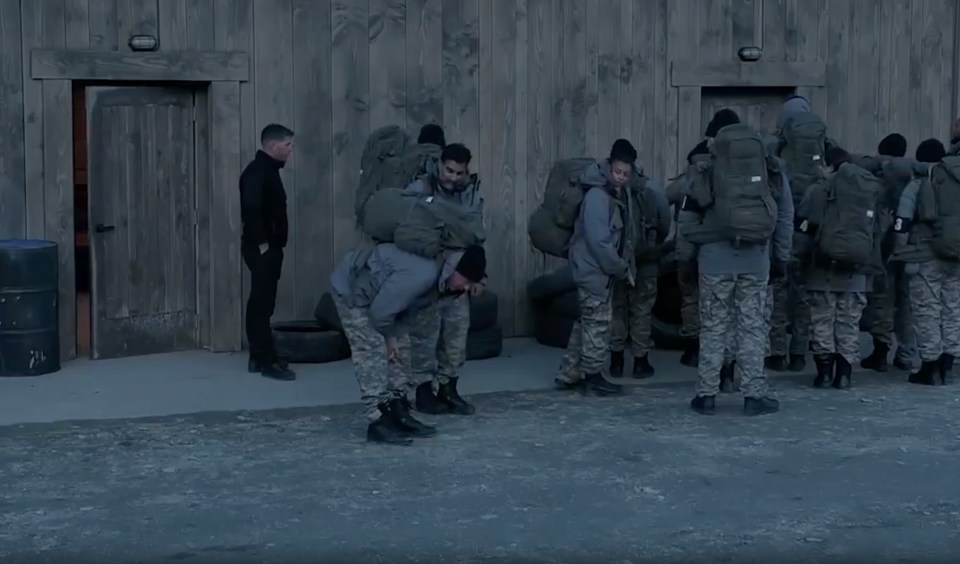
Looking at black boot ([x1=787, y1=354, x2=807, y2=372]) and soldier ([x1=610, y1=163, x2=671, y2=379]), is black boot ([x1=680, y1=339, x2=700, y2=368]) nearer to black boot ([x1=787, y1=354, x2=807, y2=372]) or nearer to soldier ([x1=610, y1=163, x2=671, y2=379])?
soldier ([x1=610, y1=163, x2=671, y2=379])

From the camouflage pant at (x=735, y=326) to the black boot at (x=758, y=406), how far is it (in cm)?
4

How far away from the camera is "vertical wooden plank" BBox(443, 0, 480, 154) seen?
13.1 metres

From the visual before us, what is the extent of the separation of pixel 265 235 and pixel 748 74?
499cm

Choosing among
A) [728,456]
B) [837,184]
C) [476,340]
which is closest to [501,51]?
[476,340]

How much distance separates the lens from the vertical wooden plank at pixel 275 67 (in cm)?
1239

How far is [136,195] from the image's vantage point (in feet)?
39.7

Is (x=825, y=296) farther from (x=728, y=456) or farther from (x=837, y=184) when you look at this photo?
(x=728, y=456)

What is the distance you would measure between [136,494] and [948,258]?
616 centimetres

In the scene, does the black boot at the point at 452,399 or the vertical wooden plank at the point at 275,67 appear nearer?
the black boot at the point at 452,399

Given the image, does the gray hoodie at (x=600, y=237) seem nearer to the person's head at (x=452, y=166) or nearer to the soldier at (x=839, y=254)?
the person's head at (x=452, y=166)

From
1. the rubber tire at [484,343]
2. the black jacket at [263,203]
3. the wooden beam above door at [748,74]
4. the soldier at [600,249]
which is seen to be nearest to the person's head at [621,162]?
the soldier at [600,249]

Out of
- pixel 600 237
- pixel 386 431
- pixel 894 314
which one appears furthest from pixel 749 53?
pixel 386 431

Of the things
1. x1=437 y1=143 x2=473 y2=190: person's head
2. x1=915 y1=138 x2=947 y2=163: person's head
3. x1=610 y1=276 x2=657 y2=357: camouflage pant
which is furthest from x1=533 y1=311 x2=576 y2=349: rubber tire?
x1=437 y1=143 x2=473 y2=190: person's head

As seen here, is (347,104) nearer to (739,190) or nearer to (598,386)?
(598,386)
